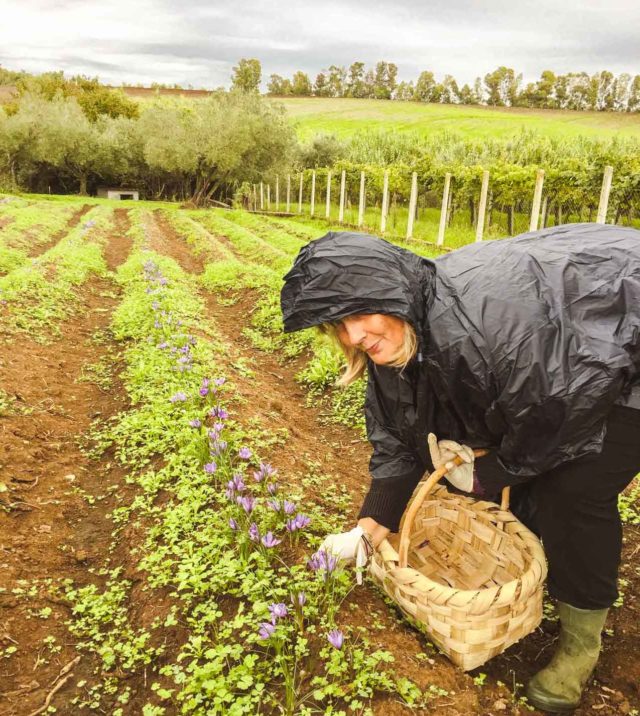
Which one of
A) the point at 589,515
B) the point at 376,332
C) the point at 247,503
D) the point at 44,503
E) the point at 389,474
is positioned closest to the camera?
the point at 376,332

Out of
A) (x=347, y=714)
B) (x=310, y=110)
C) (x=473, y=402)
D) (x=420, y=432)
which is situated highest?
(x=310, y=110)

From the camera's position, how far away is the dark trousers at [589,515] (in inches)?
94.7

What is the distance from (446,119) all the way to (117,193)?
46380 mm

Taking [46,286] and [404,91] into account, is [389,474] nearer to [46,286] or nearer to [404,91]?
[46,286]

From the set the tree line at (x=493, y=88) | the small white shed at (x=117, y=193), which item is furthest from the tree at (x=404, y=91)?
the small white shed at (x=117, y=193)

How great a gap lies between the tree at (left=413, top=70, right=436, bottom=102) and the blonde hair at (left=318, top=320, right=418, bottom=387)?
5110 inches

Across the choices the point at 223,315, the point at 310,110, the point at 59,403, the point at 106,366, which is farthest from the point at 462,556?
the point at 310,110

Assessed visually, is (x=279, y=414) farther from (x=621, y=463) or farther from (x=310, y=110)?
(x=310, y=110)

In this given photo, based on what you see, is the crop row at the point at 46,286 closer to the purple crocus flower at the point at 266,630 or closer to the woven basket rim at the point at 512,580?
the purple crocus flower at the point at 266,630

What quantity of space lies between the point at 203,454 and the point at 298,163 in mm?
46816

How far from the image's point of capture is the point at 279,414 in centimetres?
571

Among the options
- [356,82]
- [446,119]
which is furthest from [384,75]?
[446,119]

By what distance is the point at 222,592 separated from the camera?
313cm

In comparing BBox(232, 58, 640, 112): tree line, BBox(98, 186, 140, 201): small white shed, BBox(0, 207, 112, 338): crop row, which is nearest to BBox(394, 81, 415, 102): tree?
BBox(232, 58, 640, 112): tree line
